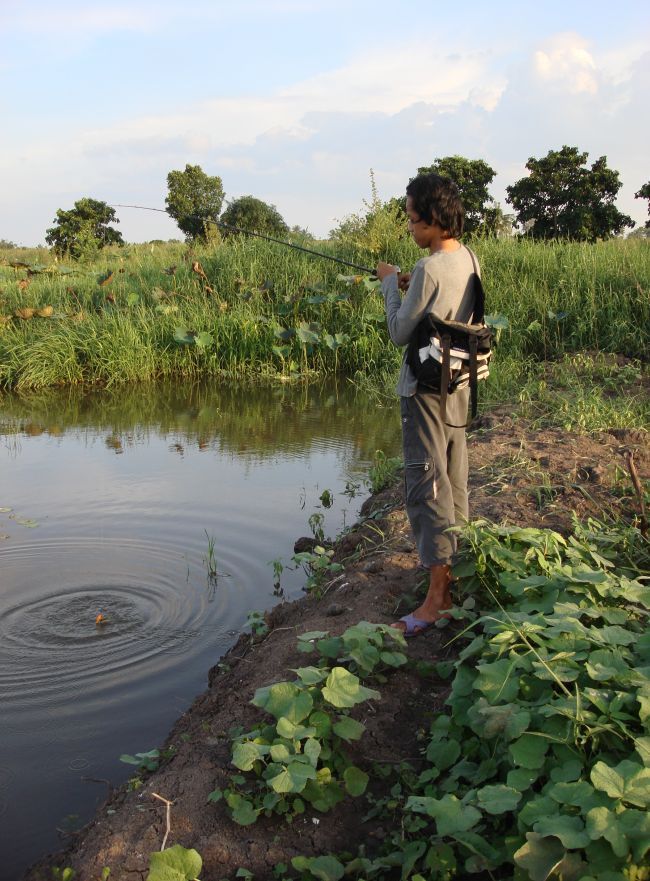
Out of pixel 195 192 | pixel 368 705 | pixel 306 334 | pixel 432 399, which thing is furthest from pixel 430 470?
pixel 195 192

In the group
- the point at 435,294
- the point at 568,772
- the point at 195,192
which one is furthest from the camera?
the point at 195,192

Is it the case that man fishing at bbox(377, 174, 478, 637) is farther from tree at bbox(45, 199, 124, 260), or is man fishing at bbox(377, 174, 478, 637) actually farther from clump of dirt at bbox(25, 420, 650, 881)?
tree at bbox(45, 199, 124, 260)

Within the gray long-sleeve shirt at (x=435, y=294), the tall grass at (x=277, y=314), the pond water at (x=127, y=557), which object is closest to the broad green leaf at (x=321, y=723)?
the pond water at (x=127, y=557)

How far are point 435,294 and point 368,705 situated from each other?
1479mm

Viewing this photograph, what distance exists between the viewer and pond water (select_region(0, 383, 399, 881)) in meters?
3.15

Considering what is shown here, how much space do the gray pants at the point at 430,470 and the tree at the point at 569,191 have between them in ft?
91.4

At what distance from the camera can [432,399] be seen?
10.5 ft

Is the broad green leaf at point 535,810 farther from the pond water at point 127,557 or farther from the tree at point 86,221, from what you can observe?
the tree at point 86,221

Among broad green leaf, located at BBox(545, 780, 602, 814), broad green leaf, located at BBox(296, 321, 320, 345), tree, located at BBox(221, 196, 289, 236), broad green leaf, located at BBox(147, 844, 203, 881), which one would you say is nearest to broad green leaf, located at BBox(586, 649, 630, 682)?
broad green leaf, located at BBox(545, 780, 602, 814)

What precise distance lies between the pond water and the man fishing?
1.18m

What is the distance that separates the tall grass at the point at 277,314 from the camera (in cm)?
995

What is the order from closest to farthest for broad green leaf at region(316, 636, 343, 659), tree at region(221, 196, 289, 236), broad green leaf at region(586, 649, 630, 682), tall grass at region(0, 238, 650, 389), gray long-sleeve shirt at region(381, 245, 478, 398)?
broad green leaf at region(586, 649, 630, 682) < broad green leaf at region(316, 636, 343, 659) < gray long-sleeve shirt at region(381, 245, 478, 398) < tall grass at region(0, 238, 650, 389) < tree at region(221, 196, 289, 236)

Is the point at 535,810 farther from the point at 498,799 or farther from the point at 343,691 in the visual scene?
the point at 343,691

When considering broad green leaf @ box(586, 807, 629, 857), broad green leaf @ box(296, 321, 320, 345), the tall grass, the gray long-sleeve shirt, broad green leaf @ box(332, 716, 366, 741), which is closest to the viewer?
broad green leaf @ box(586, 807, 629, 857)
